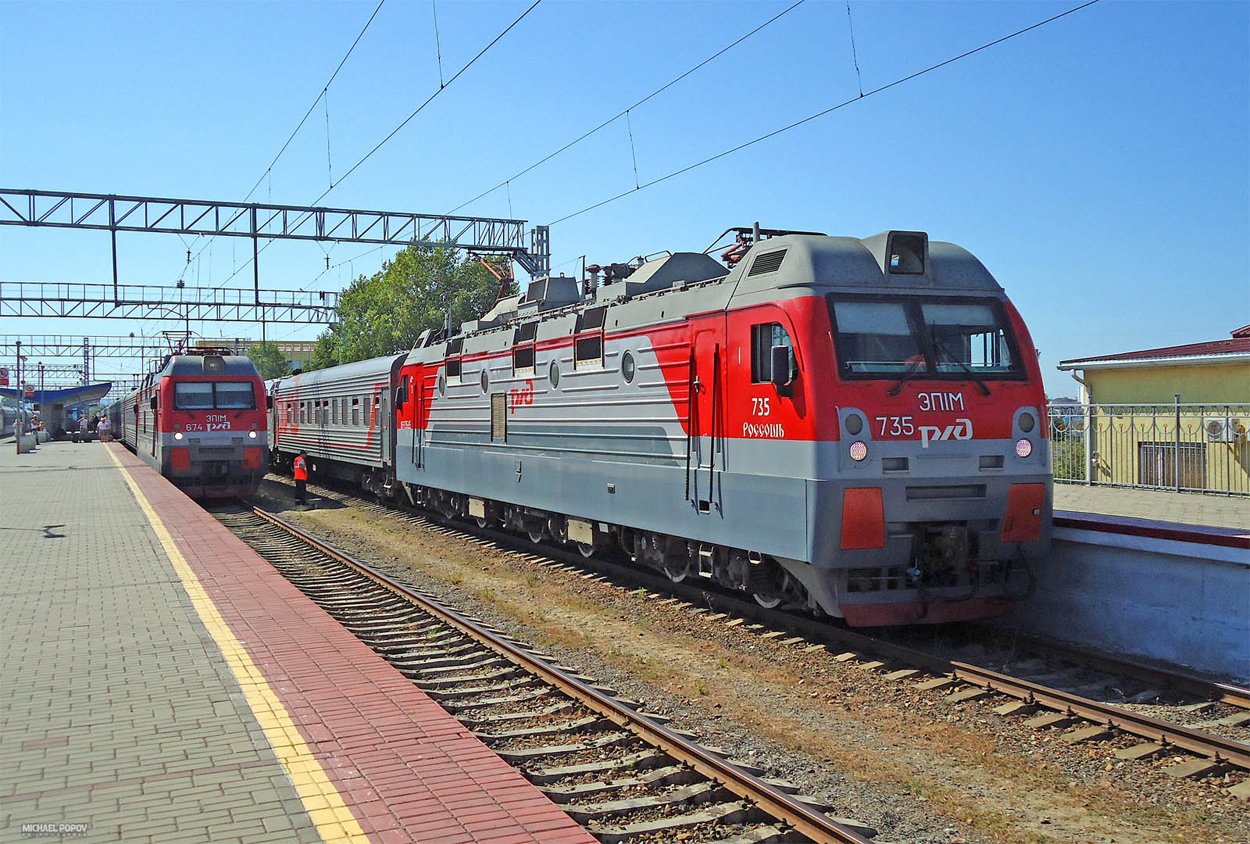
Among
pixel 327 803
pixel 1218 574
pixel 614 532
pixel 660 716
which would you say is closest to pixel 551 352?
pixel 614 532

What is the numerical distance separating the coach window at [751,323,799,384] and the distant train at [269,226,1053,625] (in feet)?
0.06

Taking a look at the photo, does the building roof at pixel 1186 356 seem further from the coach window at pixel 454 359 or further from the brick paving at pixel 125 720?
the brick paving at pixel 125 720

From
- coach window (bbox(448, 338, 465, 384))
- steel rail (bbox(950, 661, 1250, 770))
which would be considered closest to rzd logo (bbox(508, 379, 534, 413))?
coach window (bbox(448, 338, 465, 384))

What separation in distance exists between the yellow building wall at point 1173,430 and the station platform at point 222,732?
44.3 ft

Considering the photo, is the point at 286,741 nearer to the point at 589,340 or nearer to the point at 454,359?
the point at 589,340

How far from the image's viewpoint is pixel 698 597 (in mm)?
11477

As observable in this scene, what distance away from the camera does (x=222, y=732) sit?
19.7ft

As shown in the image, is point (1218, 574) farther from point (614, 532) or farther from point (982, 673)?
point (614, 532)

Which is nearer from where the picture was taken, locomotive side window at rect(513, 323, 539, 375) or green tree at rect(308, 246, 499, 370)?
locomotive side window at rect(513, 323, 539, 375)

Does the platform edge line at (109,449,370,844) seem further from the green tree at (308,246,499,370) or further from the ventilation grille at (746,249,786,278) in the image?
the green tree at (308,246,499,370)

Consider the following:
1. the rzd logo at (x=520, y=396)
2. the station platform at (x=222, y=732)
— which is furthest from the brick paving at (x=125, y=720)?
the rzd logo at (x=520, y=396)

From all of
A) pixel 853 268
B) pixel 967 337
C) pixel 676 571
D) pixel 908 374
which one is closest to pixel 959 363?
pixel 967 337

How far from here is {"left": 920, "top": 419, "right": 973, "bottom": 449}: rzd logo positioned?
883 centimetres

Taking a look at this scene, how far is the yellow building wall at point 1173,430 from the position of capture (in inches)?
648
